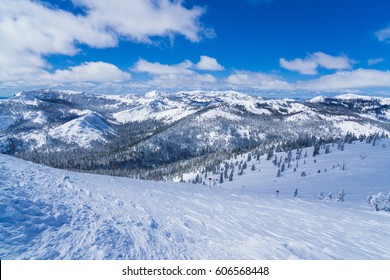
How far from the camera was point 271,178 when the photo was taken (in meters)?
126

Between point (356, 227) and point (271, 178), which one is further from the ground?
point (356, 227)

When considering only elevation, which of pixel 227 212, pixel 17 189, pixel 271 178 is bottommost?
pixel 271 178

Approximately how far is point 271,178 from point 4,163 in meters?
122


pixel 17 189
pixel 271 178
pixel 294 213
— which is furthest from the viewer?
pixel 271 178

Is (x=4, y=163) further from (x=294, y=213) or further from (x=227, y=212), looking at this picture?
(x=294, y=213)

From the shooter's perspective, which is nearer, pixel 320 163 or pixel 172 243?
pixel 172 243

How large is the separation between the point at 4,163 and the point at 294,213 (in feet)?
93.0

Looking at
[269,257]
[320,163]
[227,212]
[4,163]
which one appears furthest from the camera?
[320,163]

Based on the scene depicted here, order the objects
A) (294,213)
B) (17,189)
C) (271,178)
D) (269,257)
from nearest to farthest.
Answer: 1. (269,257)
2. (17,189)
3. (294,213)
4. (271,178)

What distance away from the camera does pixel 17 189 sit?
1498cm

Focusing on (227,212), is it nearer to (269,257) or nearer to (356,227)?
Answer: (269,257)
